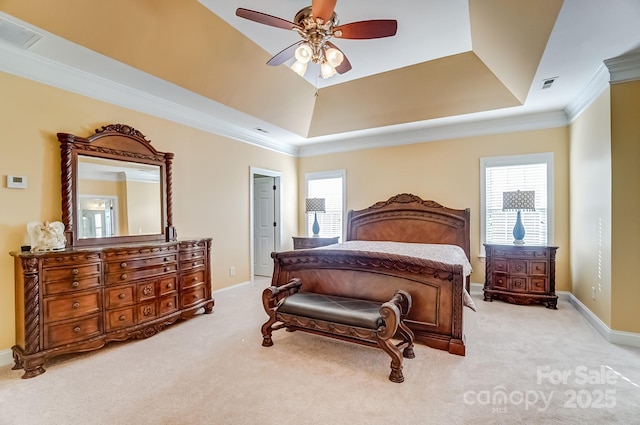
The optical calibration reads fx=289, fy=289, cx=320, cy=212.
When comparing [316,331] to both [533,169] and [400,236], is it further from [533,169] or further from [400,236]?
[533,169]

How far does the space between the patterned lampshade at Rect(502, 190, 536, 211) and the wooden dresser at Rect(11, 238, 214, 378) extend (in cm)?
444

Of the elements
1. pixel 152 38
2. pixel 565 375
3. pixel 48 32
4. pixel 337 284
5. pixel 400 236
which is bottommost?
pixel 565 375

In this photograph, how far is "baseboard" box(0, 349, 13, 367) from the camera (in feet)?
8.38

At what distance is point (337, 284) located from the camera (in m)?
3.16

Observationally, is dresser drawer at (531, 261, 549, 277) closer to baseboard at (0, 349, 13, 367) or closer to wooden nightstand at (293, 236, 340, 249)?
wooden nightstand at (293, 236, 340, 249)

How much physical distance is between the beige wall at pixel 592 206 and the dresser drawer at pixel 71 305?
513cm

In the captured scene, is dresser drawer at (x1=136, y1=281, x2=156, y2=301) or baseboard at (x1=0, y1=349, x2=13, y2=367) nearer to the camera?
baseboard at (x1=0, y1=349, x2=13, y2=367)

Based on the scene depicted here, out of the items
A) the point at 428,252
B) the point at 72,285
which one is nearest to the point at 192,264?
the point at 72,285

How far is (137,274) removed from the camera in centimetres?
310

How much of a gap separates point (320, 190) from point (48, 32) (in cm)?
458

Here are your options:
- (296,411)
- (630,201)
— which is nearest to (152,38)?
(296,411)

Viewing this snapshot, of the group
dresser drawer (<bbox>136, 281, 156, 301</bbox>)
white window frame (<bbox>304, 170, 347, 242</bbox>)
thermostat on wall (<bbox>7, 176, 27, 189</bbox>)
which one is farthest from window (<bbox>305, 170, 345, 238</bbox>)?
thermostat on wall (<bbox>7, 176, 27, 189</bbox>)

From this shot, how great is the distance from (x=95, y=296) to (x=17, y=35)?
7.67 feet

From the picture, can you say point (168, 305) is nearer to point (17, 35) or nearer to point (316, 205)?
point (17, 35)
